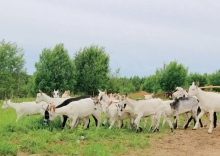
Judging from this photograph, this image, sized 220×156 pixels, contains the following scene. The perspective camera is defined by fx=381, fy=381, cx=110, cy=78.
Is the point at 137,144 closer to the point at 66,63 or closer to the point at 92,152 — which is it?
the point at 92,152

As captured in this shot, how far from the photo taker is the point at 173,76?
2170 inches

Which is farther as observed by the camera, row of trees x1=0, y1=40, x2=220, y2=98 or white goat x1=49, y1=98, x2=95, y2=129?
row of trees x1=0, y1=40, x2=220, y2=98

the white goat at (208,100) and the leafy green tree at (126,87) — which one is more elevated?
the leafy green tree at (126,87)

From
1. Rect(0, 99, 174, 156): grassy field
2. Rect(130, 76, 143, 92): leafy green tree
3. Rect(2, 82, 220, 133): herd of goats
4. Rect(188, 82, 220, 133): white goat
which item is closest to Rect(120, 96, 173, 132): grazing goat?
Rect(2, 82, 220, 133): herd of goats

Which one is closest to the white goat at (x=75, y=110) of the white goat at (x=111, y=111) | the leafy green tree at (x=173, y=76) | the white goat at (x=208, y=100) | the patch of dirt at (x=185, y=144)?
the white goat at (x=111, y=111)

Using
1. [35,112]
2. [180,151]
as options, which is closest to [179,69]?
[35,112]

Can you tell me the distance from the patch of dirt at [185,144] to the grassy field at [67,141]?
1.09 feet

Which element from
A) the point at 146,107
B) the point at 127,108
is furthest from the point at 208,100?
the point at 127,108

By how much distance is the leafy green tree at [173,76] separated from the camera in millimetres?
55062

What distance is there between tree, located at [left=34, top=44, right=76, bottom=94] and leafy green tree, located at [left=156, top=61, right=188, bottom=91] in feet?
51.3

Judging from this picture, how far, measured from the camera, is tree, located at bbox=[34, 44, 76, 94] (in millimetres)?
43531

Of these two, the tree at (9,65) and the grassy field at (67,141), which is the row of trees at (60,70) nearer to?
the tree at (9,65)

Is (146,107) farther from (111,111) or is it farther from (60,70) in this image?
(60,70)

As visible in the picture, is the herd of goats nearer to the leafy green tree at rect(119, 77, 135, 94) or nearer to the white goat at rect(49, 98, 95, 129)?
the white goat at rect(49, 98, 95, 129)
